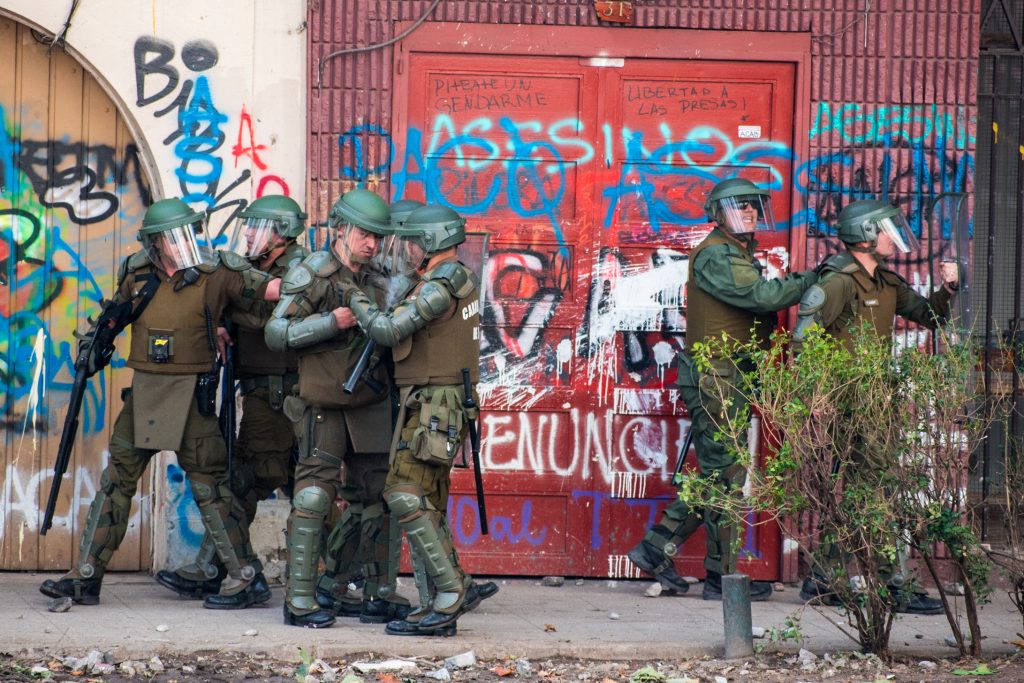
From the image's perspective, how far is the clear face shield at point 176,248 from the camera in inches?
267

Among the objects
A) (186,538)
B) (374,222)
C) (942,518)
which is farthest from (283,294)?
(942,518)

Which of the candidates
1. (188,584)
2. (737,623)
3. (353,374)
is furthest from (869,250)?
(188,584)

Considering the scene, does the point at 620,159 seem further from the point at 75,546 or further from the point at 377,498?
the point at 75,546

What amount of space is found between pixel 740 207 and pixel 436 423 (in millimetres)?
2051

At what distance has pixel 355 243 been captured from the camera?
657 centimetres

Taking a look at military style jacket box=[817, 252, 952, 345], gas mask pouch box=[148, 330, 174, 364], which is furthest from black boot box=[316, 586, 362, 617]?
military style jacket box=[817, 252, 952, 345]

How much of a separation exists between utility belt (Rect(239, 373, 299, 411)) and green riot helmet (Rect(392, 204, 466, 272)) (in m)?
1.05

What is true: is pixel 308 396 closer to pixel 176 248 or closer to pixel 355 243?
pixel 355 243

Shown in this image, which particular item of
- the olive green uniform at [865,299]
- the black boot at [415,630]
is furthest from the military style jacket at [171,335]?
the olive green uniform at [865,299]

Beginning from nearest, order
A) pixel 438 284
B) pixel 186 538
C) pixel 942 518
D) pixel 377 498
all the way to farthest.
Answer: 1. pixel 942 518
2. pixel 438 284
3. pixel 377 498
4. pixel 186 538

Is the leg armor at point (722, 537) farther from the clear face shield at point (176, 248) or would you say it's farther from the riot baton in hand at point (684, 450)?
the clear face shield at point (176, 248)

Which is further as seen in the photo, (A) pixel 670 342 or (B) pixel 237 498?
(A) pixel 670 342

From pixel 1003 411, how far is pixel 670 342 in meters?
2.13

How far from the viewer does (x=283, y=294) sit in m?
6.52
